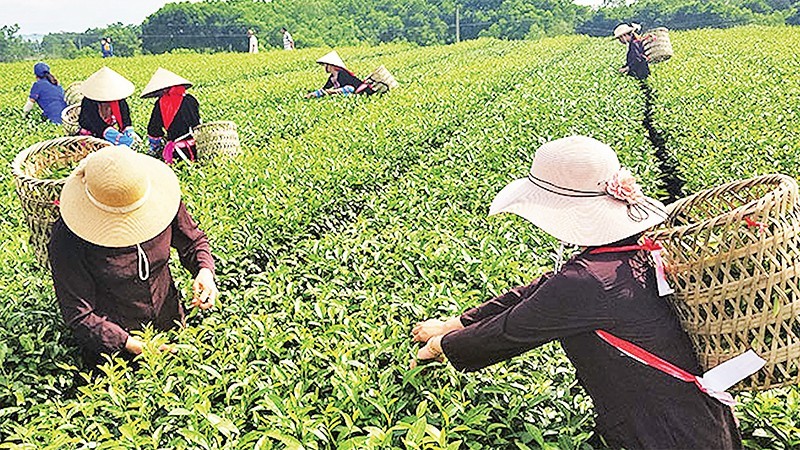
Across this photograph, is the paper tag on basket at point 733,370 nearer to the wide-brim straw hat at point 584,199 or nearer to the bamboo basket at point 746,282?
the bamboo basket at point 746,282

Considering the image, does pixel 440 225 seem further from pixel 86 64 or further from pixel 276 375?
pixel 86 64

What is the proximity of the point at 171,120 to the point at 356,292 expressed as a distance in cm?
397

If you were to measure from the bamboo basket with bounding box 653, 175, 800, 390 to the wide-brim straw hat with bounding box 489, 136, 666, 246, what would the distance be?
17 centimetres

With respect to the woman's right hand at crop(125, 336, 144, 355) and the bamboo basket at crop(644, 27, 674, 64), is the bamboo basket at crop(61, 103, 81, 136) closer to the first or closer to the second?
the woman's right hand at crop(125, 336, 144, 355)

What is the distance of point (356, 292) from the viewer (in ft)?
10.6

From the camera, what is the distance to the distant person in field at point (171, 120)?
6.43 meters

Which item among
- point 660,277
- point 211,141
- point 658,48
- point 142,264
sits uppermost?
point 660,277

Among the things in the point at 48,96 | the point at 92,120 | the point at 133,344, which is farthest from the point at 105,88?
the point at 48,96

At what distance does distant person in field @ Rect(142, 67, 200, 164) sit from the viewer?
6.43 metres

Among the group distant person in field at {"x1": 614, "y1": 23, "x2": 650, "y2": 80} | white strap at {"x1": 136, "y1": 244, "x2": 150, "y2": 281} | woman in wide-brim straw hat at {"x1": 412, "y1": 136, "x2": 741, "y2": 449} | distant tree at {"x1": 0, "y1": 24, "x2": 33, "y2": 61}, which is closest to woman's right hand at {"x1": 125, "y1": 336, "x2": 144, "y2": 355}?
white strap at {"x1": 136, "y1": 244, "x2": 150, "y2": 281}

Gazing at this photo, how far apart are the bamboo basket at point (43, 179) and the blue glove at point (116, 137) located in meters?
2.04

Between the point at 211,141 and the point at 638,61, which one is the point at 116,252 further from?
the point at 638,61

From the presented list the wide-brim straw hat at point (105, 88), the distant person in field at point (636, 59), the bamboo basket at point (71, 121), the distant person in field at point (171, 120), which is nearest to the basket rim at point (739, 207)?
the distant person in field at point (171, 120)

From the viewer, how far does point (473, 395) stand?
7.86ft
